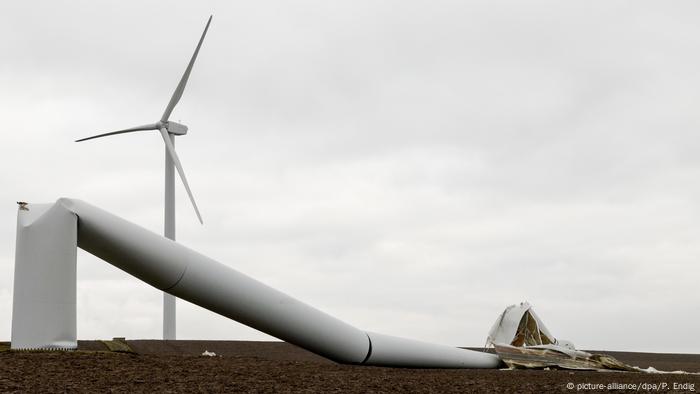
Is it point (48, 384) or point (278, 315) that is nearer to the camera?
point (48, 384)

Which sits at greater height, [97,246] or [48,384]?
[97,246]

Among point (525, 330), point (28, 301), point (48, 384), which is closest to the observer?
point (48, 384)

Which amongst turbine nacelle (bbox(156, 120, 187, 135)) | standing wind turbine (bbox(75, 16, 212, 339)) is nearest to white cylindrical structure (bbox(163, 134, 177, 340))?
standing wind turbine (bbox(75, 16, 212, 339))

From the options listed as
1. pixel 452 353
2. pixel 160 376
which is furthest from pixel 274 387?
pixel 452 353

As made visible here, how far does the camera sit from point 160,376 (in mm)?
16422

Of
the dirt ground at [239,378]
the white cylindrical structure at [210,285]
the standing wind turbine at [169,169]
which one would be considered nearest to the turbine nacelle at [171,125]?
the standing wind turbine at [169,169]

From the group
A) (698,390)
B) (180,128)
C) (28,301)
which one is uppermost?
(180,128)

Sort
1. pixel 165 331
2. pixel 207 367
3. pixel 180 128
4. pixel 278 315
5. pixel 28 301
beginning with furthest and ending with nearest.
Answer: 1. pixel 180 128
2. pixel 165 331
3. pixel 278 315
4. pixel 28 301
5. pixel 207 367

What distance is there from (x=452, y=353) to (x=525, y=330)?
4.11 meters

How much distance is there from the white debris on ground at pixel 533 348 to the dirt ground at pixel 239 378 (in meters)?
4.14

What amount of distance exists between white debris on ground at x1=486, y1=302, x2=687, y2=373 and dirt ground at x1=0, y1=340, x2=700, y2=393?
4.14 metres

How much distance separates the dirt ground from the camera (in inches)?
599

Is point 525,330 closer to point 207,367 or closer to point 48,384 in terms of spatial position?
point 207,367

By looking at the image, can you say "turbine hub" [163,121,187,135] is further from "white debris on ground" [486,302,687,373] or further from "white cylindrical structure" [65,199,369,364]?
"white cylindrical structure" [65,199,369,364]
